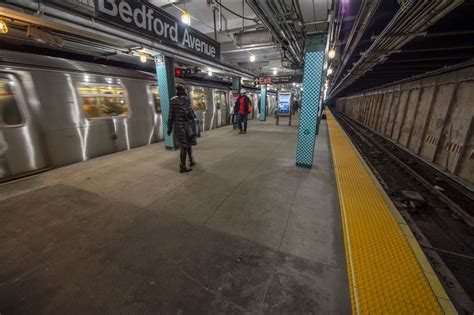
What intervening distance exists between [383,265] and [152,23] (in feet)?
16.3

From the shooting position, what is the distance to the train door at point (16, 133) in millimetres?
3787

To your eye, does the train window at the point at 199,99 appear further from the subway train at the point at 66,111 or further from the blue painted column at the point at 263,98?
the blue painted column at the point at 263,98

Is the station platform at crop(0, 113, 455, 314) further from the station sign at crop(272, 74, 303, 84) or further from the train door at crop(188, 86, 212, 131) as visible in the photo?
the station sign at crop(272, 74, 303, 84)

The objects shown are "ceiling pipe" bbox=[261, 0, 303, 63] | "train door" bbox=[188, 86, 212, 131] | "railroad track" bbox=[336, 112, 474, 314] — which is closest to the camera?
"railroad track" bbox=[336, 112, 474, 314]

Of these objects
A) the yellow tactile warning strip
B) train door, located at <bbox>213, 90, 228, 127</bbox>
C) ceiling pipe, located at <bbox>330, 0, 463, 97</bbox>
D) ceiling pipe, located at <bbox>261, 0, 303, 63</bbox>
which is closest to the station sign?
train door, located at <bbox>213, 90, 228, 127</bbox>

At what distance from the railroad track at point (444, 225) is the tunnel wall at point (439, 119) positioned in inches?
22.8

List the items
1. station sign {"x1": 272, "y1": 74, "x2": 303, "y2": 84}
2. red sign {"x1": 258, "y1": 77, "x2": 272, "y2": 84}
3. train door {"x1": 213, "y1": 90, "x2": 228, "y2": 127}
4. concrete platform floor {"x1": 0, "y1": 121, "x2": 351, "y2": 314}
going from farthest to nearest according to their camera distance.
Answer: station sign {"x1": 272, "y1": 74, "x2": 303, "y2": 84} < red sign {"x1": 258, "y1": 77, "x2": 272, "y2": 84} < train door {"x1": 213, "y1": 90, "x2": 228, "y2": 127} < concrete platform floor {"x1": 0, "y1": 121, "x2": 351, "y2": 314}

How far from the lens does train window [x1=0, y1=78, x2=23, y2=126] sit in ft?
12.3

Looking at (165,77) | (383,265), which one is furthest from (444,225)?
(165,77)

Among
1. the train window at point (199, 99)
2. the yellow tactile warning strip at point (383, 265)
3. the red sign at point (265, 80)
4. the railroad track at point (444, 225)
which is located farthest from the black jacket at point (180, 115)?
the red sign at point (265, 80)

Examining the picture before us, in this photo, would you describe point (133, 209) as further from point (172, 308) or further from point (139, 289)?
point (172, 308)

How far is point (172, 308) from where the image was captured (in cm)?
143

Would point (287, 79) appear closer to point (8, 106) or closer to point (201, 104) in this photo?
point (201, 104)

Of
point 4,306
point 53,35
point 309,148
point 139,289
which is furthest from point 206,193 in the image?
point 53,35
